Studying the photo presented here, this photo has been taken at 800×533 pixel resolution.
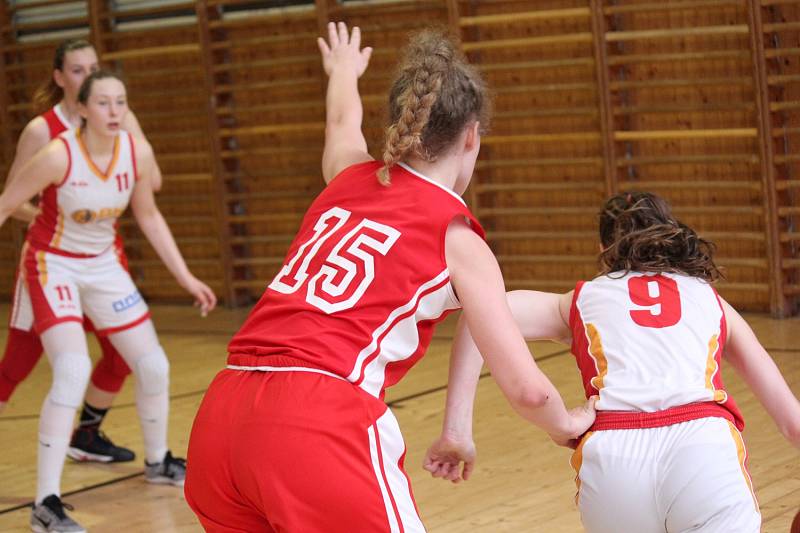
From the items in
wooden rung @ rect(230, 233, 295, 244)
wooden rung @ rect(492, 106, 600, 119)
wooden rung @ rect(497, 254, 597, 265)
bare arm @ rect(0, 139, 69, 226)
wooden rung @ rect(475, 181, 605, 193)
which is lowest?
wooden rung @ rect(497, 254, 597, 265)

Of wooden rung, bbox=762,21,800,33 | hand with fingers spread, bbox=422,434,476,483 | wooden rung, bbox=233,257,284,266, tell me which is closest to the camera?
hand with fingers spread, bbox=422,434,476,483

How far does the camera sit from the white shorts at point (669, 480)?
231 cm

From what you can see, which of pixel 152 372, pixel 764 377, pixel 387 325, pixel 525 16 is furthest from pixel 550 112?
pixel 387 325

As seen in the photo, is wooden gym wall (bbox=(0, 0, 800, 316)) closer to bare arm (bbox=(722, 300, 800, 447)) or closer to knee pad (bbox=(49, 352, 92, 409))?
knee pad (bbox=(49, 352, 92, 409))

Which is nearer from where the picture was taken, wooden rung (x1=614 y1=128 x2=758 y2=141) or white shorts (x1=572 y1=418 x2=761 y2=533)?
white shorts (x1=572 y1=418 x2=761 y2=533)

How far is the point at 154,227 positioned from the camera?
477 centimetres

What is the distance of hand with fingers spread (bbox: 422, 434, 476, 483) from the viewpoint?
88.6 inches

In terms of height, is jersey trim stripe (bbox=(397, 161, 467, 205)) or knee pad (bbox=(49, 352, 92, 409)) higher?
jersey trim stripe (bbox=(397, 161, 467, 205))

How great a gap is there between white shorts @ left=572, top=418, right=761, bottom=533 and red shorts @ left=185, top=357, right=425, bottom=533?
522 mm

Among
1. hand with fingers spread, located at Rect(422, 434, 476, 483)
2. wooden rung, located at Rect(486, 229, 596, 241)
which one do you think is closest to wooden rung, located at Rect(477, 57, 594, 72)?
wooden rung, located at Rect(486, 229, 596, 241)

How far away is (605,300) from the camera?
8.39 ft

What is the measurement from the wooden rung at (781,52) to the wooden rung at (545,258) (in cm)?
166

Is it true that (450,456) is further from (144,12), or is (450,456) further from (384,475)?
(144,12)

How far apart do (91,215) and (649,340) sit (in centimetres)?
265
